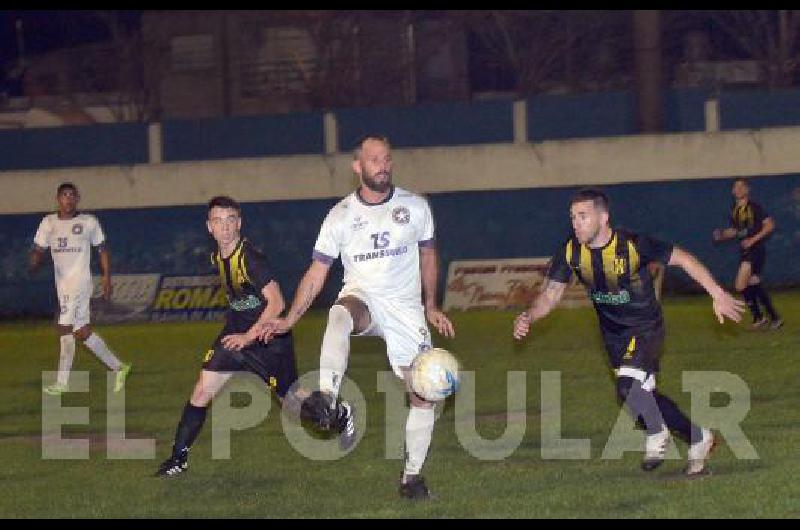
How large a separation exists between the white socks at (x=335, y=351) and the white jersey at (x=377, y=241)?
336 millimetres

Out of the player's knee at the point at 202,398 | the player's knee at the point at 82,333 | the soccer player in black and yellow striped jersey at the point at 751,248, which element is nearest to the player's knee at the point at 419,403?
the player's knee at the point at 202,398

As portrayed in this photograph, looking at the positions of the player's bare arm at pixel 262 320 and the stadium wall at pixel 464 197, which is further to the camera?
the stadium wall at pixel 464 197

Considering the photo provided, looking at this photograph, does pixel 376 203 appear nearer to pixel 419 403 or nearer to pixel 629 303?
pixel 419 403

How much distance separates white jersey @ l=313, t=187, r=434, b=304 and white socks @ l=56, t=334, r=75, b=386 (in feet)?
25.3

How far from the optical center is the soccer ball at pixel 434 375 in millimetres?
9469

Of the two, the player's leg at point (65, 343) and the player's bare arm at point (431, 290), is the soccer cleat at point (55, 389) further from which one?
the player's bare arm at point (431, 290)

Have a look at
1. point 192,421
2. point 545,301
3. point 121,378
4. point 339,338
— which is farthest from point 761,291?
point 339,338

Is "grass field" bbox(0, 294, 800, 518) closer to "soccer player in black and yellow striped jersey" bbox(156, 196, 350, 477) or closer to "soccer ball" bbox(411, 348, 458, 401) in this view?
"soccer player in black and yellow striped jersey" bbox(156, 196, 350, 477)

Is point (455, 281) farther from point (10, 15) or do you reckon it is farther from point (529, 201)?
point (10, 15)

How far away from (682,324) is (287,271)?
32.9 feet

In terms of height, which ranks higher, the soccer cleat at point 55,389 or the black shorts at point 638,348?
the black shorts at point 638,348

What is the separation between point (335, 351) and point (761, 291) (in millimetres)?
11482

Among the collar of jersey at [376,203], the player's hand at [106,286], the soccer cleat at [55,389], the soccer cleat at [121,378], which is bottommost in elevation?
the soccer cleat at [55,389]

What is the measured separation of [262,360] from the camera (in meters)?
11.1
